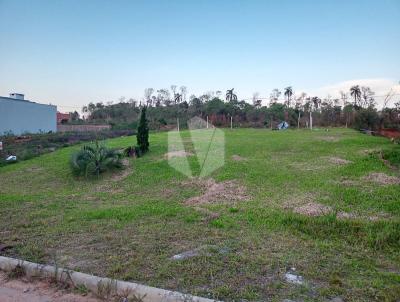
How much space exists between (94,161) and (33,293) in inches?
269

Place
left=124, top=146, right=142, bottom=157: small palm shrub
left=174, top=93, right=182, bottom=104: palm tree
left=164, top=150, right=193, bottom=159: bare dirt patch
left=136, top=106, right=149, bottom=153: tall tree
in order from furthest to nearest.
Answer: left=174, top=93, right=182, bottom=104: palm tree, left=136, top=106, right=149, bottom=153: tall tree, left=124, top=146, right=142, bottom=157: small palm shrub, left=164, top=150, right=193, bottom=159: bare dirt patch

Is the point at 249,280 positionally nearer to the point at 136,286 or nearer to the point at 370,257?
the point at 136,286

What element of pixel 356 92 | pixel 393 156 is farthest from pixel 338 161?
pixel 356 92

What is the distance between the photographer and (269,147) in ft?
39.5

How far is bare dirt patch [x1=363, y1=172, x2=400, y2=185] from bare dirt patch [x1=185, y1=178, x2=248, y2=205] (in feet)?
8.99

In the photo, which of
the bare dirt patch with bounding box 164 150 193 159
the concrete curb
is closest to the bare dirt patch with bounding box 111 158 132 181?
the bare dirt patch with bounding box 164 150 193 159

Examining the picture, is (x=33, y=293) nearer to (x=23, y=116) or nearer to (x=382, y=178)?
(x=382, y=178)

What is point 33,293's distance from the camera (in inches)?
119

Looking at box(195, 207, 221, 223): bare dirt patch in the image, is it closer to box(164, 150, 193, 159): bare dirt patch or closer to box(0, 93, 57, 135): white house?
box(164, 150, 193, 159): bare dirt patch

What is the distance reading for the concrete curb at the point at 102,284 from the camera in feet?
9.02

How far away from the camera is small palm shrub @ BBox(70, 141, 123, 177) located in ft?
31.2

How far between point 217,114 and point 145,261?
2395 cm

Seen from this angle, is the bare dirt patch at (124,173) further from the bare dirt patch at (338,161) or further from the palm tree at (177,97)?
the palm tree at (177,97)

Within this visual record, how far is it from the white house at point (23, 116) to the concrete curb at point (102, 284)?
30.6 m
